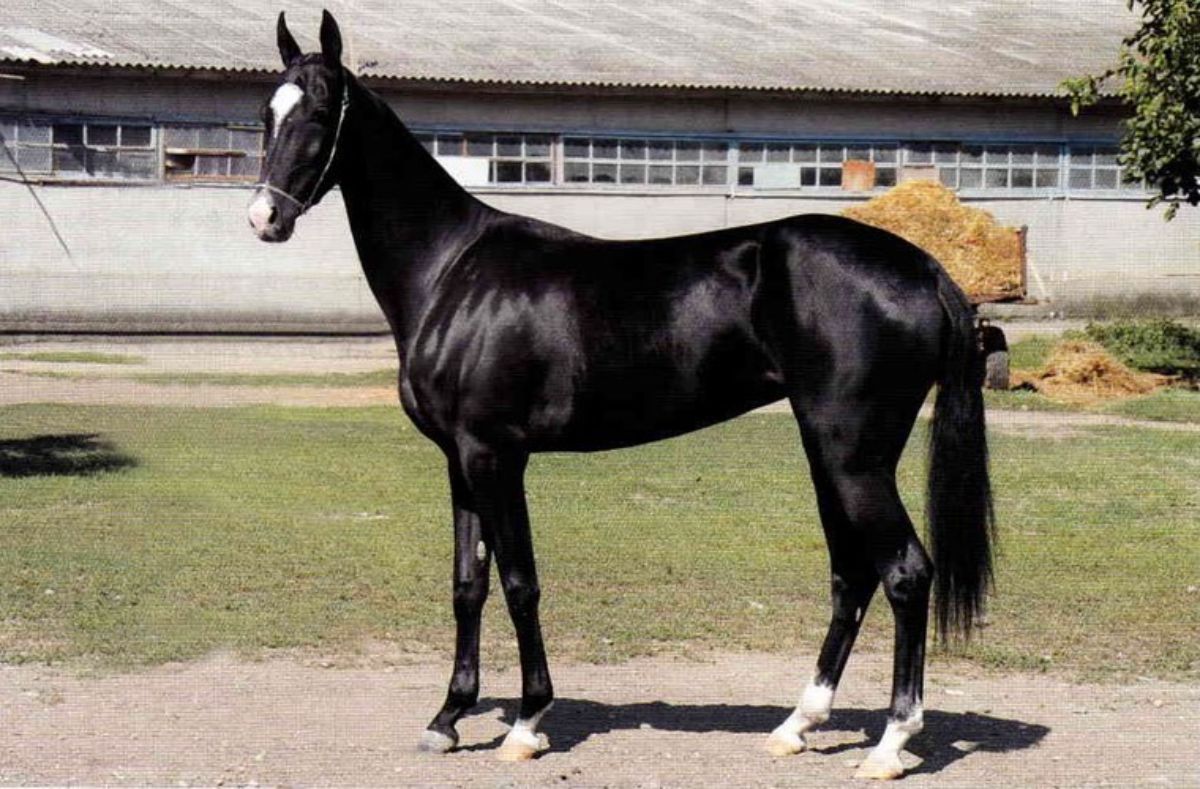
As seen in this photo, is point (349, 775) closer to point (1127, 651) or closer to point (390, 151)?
point (390, 151)

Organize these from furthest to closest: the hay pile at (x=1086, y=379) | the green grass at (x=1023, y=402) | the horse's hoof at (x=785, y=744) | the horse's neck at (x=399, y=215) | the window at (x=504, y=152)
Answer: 1. the window at (x=504, y=152)
2. the hay pile at (x=1086, y=379)
3. the green grass at (x=1023, y=402)
4. the horse's neck at (x=399, y=215)
5. the horse's hoof at (x=785, y=744)

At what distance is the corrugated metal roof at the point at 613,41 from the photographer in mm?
26969

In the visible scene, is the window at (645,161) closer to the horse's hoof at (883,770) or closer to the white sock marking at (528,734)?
the white sock marking at (528,734)

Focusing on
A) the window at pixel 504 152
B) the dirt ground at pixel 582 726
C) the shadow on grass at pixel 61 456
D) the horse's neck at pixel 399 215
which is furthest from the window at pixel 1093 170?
the horse's neck at pixel 399 215

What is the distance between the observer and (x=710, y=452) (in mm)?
16125

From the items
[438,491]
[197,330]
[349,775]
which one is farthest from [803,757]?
[197,330]

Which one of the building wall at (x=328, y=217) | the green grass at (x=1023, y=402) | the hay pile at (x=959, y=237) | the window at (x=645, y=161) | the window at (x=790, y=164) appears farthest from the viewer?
the window at (x=790, y=164)

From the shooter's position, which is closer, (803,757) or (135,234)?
(803,757)

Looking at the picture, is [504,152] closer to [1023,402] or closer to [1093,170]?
[1093,170]

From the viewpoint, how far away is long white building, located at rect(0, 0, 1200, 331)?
86.9ft

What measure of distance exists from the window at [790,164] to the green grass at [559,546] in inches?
455

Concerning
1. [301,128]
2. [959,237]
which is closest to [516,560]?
[301,128]

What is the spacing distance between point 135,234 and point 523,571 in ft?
69.3

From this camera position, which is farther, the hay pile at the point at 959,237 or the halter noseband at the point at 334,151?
the hay pile at the point at 959,237
